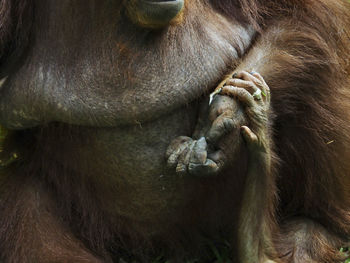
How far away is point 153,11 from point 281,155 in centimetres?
98

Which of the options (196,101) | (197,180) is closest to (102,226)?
(197,180)

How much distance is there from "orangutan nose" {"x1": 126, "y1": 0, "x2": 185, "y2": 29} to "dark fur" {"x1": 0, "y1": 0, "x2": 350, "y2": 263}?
1.64 ft

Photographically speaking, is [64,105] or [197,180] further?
[197,180]

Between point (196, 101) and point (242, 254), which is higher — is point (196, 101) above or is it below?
above

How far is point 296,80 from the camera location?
310 centimetres

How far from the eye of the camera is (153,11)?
2.67 meters

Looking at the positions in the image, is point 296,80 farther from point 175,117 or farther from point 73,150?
point 73,150

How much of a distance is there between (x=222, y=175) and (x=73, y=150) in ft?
2.15

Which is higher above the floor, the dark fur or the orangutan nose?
the orangutan nose

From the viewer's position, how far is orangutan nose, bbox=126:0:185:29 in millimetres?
2645

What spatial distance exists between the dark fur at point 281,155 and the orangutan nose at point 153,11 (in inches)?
19.7

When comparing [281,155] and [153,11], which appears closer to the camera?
[153,11]

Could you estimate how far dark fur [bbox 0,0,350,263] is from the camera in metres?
3.07

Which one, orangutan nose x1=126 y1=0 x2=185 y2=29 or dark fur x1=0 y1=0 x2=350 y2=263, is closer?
orangutan nose x1=126 y1=0 x2=185 y2=29
